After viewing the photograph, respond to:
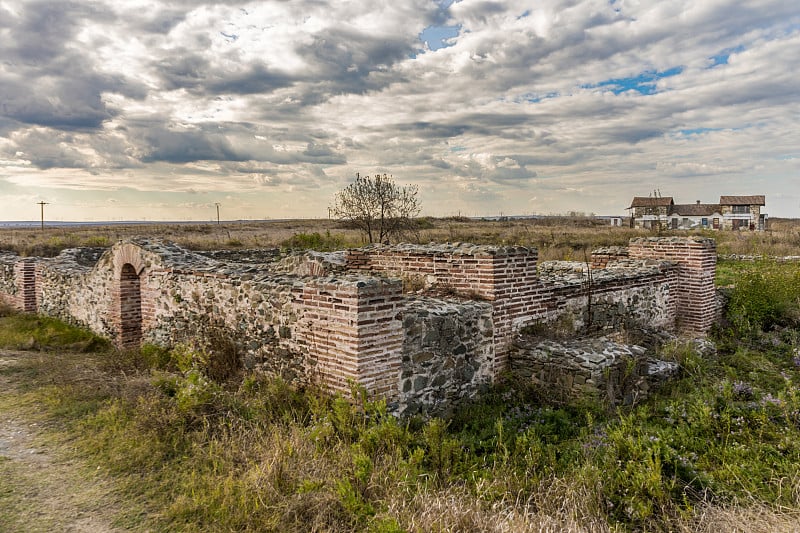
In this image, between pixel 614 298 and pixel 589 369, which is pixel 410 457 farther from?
pixel 614 298

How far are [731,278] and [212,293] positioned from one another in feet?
54.6

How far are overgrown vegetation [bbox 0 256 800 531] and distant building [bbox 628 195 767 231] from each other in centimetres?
6142

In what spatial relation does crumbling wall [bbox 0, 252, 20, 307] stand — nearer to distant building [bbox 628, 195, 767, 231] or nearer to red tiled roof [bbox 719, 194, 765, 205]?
distant building [bbox 628, 195, 767, 231]

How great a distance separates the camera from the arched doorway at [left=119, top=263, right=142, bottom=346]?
31.4ft

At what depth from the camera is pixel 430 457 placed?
15.4 feet

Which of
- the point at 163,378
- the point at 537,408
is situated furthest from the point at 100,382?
the point at 537,408

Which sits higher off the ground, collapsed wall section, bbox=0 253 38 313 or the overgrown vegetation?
collapsed wall section, bbox=0 253 38 313

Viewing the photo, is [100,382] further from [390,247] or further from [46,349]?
[390,247]

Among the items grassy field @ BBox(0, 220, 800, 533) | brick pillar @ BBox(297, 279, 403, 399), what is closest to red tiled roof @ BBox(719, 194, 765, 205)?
grassy field @ BBox(0, 220, 800, 533)

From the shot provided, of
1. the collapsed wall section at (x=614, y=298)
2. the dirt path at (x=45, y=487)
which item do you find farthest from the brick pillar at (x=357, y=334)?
the collapsed wall section at (x=614, y=298)

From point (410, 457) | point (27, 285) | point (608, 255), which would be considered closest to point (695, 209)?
point (608, 255)

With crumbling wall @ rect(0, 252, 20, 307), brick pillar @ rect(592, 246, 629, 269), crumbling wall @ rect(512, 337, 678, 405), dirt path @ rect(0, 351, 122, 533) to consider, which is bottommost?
dirt path @ rect(0, 351, 122, 533)

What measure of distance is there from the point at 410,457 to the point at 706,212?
7408 centimetres

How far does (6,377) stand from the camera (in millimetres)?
7605
